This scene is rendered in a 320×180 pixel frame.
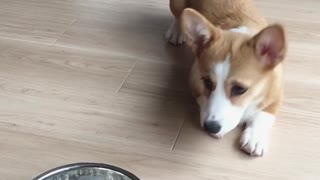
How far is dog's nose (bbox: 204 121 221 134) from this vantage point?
5.27 ft

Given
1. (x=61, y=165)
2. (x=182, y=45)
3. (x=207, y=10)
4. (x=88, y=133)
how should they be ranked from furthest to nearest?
(x=182, y=45)
(x=207, y=10)
(x=88, y=133)
(x=61, y=165)

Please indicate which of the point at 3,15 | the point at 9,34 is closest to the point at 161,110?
the point at 9,34

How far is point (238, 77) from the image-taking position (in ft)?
5.20

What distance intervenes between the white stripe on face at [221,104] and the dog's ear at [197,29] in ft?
0.33

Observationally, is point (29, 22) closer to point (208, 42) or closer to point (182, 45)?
point (182, 45)

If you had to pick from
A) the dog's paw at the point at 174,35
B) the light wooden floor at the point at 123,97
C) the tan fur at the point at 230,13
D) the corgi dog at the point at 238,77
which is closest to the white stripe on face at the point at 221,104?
the corgi dog at the point at 238,77

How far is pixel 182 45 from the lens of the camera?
7.29 feet

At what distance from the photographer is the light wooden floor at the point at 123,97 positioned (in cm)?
165

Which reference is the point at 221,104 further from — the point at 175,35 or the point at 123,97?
the point at 175,35

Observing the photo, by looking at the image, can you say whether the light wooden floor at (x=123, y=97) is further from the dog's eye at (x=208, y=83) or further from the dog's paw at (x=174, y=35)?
the dog's eye at (x=208, y=83)

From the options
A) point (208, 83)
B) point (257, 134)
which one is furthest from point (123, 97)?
point (257, 134)

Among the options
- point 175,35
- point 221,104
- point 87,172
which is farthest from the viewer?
point 175,35

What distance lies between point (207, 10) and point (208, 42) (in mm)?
316

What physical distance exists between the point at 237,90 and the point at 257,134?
6.9 inches
